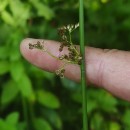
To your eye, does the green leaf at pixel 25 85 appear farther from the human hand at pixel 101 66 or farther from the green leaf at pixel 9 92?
the human hand at pixel 101 66

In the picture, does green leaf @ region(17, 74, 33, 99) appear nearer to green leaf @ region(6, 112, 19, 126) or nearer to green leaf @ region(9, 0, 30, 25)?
green leaf @ region(6, 112, 19, 126)

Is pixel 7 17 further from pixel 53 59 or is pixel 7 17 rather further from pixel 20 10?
pixel 53 59

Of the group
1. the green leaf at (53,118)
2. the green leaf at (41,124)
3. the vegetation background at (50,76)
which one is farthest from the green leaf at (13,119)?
the green leaf at (53,118)

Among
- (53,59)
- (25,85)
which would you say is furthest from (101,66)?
(25,85)

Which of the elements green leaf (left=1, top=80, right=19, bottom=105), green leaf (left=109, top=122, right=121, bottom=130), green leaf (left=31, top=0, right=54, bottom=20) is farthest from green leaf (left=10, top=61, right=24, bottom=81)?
green leaf (left=109, top=122, right=121, bottom=130)

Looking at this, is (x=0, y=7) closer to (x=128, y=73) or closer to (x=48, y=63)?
(x=48, y=63)

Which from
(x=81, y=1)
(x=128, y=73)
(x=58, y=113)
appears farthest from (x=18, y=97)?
(x=81, y=1)
